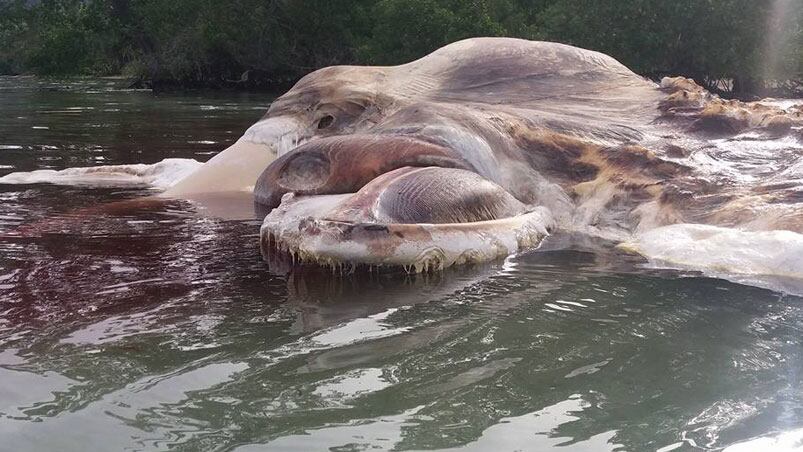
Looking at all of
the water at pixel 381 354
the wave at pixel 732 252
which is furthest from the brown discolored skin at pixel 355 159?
the wave at pixel 732 252

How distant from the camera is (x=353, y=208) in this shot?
13.2 ft

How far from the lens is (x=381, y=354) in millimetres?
2725

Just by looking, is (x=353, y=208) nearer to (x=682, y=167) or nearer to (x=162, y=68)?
(x=682, y=167)

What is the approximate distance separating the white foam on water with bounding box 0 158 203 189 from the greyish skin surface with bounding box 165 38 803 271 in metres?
0.58

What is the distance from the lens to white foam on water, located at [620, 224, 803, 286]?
3828 mm

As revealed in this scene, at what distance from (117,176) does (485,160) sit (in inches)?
138

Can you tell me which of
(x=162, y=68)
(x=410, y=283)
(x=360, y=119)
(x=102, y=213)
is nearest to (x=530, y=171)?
(x=360, y=119)

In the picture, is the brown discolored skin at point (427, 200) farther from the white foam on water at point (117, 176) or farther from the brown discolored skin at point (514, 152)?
the white foam on water at point (117, 176)

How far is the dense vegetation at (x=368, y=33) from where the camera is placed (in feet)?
84.4

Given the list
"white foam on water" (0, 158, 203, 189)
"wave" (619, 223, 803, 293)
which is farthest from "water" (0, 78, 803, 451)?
"white foam on water" (0, 158, 203, 189)

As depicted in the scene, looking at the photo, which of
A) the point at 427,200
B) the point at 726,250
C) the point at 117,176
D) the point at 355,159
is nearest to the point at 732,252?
the point at 726,250

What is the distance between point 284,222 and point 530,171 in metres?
1.74

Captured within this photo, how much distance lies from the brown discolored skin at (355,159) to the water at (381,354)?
0.76 meters

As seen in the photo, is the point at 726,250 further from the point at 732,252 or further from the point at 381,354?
the point at 381,354
